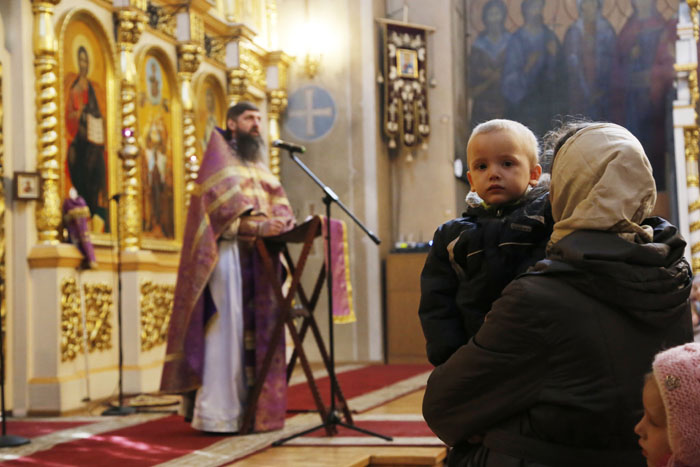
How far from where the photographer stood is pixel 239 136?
21.8 feet

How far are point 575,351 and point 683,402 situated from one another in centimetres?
29

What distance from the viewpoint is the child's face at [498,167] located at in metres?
2.37

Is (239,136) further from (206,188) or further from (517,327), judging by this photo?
(517,327)

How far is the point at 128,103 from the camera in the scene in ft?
30.0

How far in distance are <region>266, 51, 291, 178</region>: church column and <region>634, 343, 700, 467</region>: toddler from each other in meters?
11.2

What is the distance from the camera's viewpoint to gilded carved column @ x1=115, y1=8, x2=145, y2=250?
9016 millimetres

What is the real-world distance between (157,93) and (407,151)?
4.54 m

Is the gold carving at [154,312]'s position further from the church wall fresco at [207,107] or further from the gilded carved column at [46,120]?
the church wall fresco at [207,107]

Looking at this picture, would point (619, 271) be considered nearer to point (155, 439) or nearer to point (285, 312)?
point (285, 312)

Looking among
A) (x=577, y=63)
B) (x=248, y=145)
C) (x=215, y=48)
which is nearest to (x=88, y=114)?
(x=248, y=145)

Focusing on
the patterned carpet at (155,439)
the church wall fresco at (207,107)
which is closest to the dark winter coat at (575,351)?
the patterned carpet at (155,439)

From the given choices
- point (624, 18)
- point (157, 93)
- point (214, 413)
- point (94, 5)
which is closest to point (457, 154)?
point (624, 18)

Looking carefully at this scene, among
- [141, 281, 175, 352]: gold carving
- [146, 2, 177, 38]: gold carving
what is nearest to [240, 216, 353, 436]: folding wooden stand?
[141, 281, 175, 352]: gold carving

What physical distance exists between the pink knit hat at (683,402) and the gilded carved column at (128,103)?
7.70 metres
